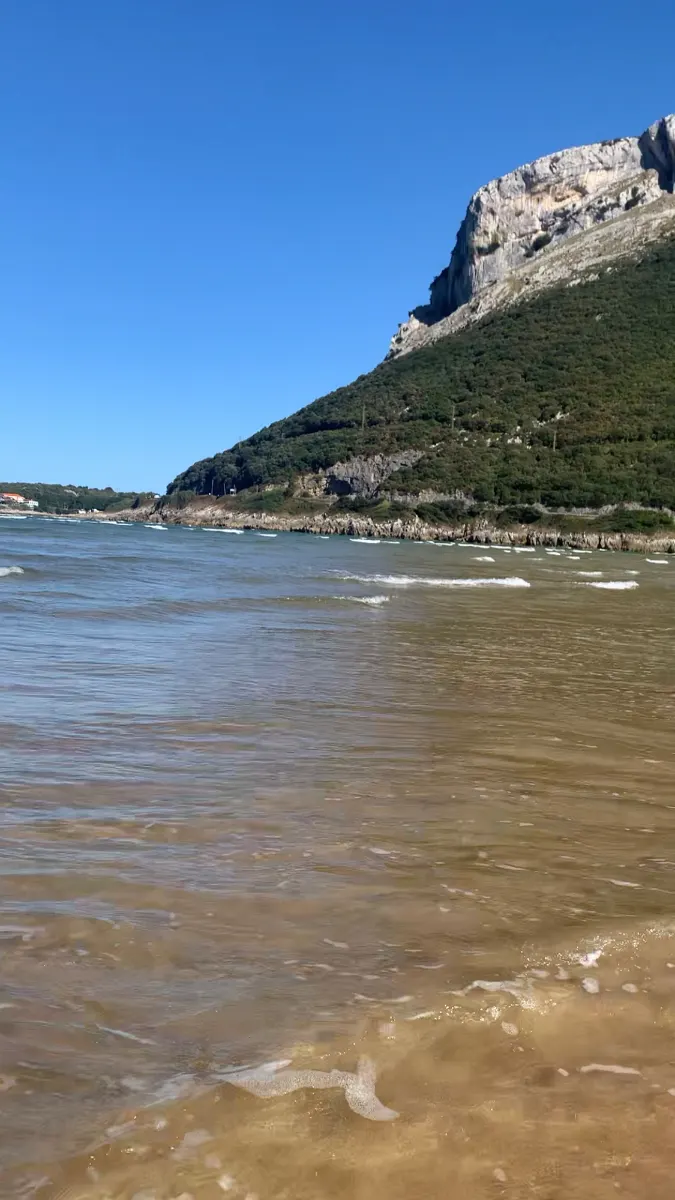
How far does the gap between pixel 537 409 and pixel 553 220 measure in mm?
59632

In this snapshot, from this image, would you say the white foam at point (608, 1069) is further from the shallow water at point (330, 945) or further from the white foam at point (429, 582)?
the white foam at point (429, 582)

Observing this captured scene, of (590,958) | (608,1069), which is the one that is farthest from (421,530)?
(608,1069)

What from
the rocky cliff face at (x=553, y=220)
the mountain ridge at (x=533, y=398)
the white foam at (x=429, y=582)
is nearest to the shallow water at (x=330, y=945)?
the white foam at (x=429, y=582)

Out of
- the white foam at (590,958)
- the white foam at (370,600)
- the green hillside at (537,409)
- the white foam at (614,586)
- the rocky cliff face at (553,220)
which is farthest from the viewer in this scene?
the rocky cliff face at (553,220)

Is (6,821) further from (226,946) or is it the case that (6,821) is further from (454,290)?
(454,290)

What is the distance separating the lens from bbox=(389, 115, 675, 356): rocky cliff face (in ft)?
401

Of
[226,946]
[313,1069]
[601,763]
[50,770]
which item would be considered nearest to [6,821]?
[50,770]

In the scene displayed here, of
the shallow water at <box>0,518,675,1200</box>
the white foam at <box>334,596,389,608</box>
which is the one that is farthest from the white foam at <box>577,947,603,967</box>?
the white foam at <box>334,596,389,608</box>

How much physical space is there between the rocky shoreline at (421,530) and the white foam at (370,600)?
53.3 meters

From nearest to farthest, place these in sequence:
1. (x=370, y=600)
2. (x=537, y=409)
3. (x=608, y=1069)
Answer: (x=608, y=1069), (x=370, y=600), (x=537, y=409)

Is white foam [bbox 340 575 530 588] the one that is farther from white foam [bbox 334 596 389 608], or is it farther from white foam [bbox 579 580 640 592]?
white foam [bbox 334 596 389 608]

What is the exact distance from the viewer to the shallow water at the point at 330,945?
2029mm

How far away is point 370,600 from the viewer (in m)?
17.7

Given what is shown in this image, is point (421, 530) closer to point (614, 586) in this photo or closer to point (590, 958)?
point (614, 586)
